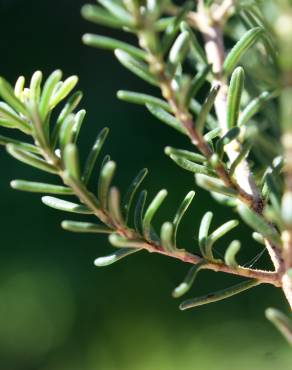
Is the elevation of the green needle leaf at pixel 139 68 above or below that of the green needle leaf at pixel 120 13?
below

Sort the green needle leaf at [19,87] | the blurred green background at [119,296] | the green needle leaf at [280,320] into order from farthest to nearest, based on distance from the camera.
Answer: the blurred green background at [119,296] < the green needle leaf at [19,87] < the green needle leaf at [280,320]

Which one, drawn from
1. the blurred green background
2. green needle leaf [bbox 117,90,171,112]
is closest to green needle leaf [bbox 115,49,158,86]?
green needle leaf [bbox 117,90,171,112]

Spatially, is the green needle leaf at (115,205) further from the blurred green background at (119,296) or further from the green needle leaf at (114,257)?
the blurred green background at (119,296)

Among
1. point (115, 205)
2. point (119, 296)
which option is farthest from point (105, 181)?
point (119, 296)

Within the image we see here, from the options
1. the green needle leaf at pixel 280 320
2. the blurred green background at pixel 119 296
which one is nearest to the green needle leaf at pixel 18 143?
the green needle leaf at pixel 280 320

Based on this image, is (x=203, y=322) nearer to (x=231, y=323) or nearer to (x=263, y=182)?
(x=231, y=323)

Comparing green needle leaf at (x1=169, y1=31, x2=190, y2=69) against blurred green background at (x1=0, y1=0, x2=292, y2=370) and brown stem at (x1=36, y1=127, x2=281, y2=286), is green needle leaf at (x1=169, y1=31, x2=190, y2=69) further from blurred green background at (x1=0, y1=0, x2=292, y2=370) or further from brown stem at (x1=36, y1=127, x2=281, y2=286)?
blurred green background at (x1=0, y1=0, x2=292, y2=370)
